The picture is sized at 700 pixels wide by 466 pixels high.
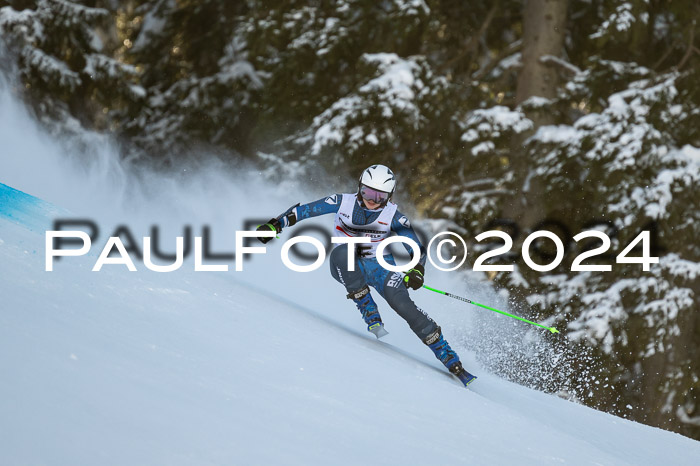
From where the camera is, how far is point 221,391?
3.48 m

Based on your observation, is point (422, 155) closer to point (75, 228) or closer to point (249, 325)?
point (75, 228)

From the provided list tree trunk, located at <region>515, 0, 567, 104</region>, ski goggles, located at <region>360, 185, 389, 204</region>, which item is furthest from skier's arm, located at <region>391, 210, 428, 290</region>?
tree trunk, located at <region>515, 0, 567, 104</region>

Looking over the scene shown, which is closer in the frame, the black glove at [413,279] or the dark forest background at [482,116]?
the black glove at [413,279]

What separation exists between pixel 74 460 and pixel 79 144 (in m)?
11.1

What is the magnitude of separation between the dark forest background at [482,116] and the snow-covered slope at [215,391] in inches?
180

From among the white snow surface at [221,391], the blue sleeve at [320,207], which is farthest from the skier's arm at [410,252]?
the white snow surface at [221,391]

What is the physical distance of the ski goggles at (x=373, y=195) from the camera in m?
5.99

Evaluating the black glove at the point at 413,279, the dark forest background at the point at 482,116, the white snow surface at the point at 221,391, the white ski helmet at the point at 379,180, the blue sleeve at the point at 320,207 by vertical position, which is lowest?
the white snow surface at the point at 221,391

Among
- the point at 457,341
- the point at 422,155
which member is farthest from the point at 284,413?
the point at 422,155

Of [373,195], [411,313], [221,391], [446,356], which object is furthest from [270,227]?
[221,391]

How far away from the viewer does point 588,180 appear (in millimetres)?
11023

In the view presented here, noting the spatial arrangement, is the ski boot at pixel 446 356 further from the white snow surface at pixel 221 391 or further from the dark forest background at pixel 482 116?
the dark forest background at pixel 482 116

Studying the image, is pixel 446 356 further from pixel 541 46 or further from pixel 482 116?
pixel 541 46

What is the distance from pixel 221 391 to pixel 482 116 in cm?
890
